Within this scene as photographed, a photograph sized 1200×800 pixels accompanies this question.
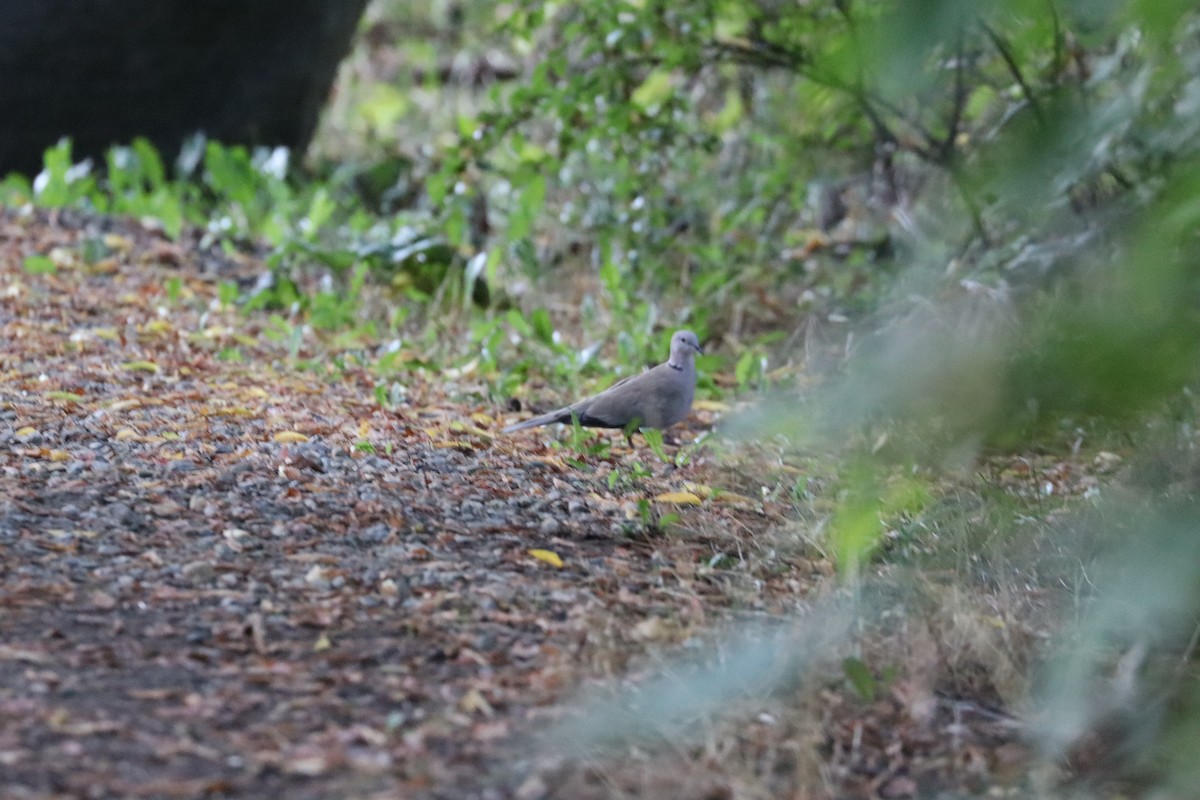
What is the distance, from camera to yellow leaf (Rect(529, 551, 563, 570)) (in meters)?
3.20

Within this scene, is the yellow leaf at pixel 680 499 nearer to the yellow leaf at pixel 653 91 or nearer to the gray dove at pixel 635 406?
the gray dove at pixel 635 406

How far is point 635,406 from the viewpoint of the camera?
4.18 metres

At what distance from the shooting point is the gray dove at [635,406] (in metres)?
4.19

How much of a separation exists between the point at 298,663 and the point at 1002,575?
1.66 metres

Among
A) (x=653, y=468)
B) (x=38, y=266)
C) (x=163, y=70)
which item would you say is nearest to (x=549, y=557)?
(x=653, y=468)

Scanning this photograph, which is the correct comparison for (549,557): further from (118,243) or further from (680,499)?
(118,243)

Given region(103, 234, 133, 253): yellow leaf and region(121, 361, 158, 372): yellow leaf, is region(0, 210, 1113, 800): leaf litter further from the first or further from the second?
region(103, 234, 133, 253): yellow leaf

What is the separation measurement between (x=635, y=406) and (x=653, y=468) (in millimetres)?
196

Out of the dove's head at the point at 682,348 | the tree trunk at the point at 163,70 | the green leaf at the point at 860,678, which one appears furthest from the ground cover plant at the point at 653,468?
the tree trunk at the point at 163,70

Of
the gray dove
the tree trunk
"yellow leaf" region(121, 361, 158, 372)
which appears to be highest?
the tree trunk

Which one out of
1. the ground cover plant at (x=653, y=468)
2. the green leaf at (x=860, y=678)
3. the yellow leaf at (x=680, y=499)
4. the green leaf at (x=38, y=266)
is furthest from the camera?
the green leaf at (x=38, y=266)

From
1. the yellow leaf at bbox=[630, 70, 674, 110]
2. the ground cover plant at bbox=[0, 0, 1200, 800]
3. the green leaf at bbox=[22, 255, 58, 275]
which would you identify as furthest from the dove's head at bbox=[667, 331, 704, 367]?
the green leaf at bbox=[22, 255, 58, 275]

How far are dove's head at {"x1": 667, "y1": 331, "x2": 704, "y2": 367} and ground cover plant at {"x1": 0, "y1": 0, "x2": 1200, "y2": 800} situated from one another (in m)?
0.31

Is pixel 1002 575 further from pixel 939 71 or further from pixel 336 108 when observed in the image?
pixel 336 108
